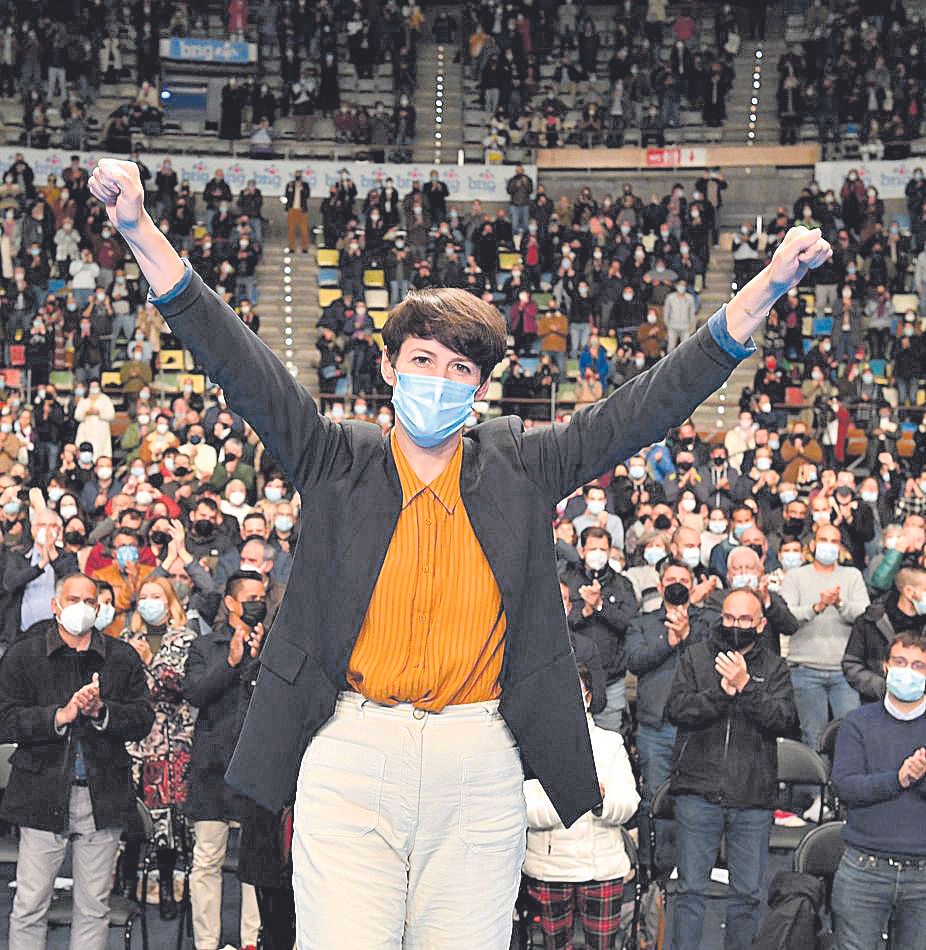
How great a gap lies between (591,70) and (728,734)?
2371 centimetres

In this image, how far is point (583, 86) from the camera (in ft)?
96.6

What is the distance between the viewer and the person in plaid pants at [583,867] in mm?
6727

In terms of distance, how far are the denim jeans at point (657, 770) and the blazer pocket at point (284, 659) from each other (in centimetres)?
580

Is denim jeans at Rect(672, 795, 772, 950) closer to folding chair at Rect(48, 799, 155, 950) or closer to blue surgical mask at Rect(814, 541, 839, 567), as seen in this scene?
folding chair at Rect(48, 799, 155, 950)

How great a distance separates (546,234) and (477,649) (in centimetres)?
2271

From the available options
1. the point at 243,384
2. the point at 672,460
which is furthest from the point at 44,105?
the point at 243,384

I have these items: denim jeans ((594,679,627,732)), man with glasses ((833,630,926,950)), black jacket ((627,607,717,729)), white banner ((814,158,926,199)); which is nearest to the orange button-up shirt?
man with glasses ((833,630,926,950))

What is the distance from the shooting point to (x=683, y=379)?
9.93 ft

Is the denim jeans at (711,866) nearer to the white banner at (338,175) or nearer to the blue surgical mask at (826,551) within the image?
the blue surgical mask at (826,551)

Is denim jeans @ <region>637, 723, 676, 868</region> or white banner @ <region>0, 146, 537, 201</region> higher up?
white banner @ <region>0, 146, 537, 201</region>

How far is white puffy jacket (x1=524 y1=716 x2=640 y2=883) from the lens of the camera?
6.72 metres

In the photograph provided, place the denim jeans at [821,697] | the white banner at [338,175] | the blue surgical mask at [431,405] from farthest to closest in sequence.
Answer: the white banner at [338,175] → the denim jeans at [821,697] → the blue surgical mask at [431,405]

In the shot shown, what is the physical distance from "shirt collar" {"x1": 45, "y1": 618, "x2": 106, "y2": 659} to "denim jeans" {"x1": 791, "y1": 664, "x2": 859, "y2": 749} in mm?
5058

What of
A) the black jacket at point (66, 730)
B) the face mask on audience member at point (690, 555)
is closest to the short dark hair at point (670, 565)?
the face mask on audience member at point (690, 555)
